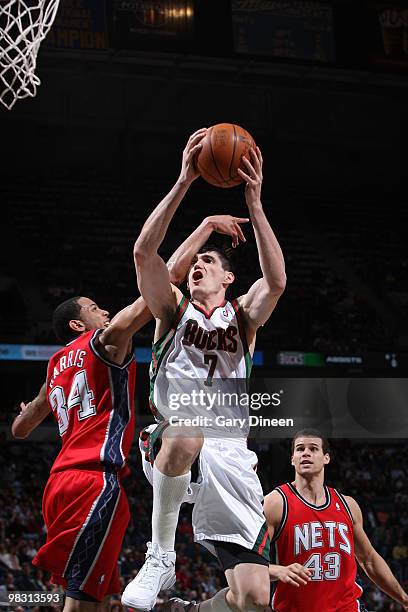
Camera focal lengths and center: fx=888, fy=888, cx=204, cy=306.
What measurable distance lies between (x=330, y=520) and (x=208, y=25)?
10.4 meters

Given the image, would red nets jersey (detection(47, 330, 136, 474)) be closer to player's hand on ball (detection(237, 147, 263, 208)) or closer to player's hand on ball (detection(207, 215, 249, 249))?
player's hand on ball (detection(207, 215, 249, 249))

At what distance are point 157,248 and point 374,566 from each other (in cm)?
239

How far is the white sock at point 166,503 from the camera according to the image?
417 cm

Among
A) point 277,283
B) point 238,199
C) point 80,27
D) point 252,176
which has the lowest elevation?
point 277,283

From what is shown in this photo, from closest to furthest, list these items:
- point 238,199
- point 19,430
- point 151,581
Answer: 1. point 151,581
2. point 19,430
3. point 238,199

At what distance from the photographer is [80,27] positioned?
1389cm

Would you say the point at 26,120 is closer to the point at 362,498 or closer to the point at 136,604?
the point at 362,498

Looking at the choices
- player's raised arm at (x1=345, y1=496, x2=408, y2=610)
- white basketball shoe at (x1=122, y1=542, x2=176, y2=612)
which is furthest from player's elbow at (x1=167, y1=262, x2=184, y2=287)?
player's raised arm at (x1=345, y1=496, x2=408, y2=610)

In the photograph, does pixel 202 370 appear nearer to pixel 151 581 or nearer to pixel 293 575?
pixel 151 581

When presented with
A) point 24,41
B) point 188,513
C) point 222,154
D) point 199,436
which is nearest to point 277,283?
→ point 222,154

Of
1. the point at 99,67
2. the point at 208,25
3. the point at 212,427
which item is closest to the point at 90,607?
the point at 212,427

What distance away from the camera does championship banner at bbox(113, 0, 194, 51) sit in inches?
535

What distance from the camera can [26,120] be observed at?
17953 mm

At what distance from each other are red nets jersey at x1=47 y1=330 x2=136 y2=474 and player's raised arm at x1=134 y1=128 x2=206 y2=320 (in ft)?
1.09
